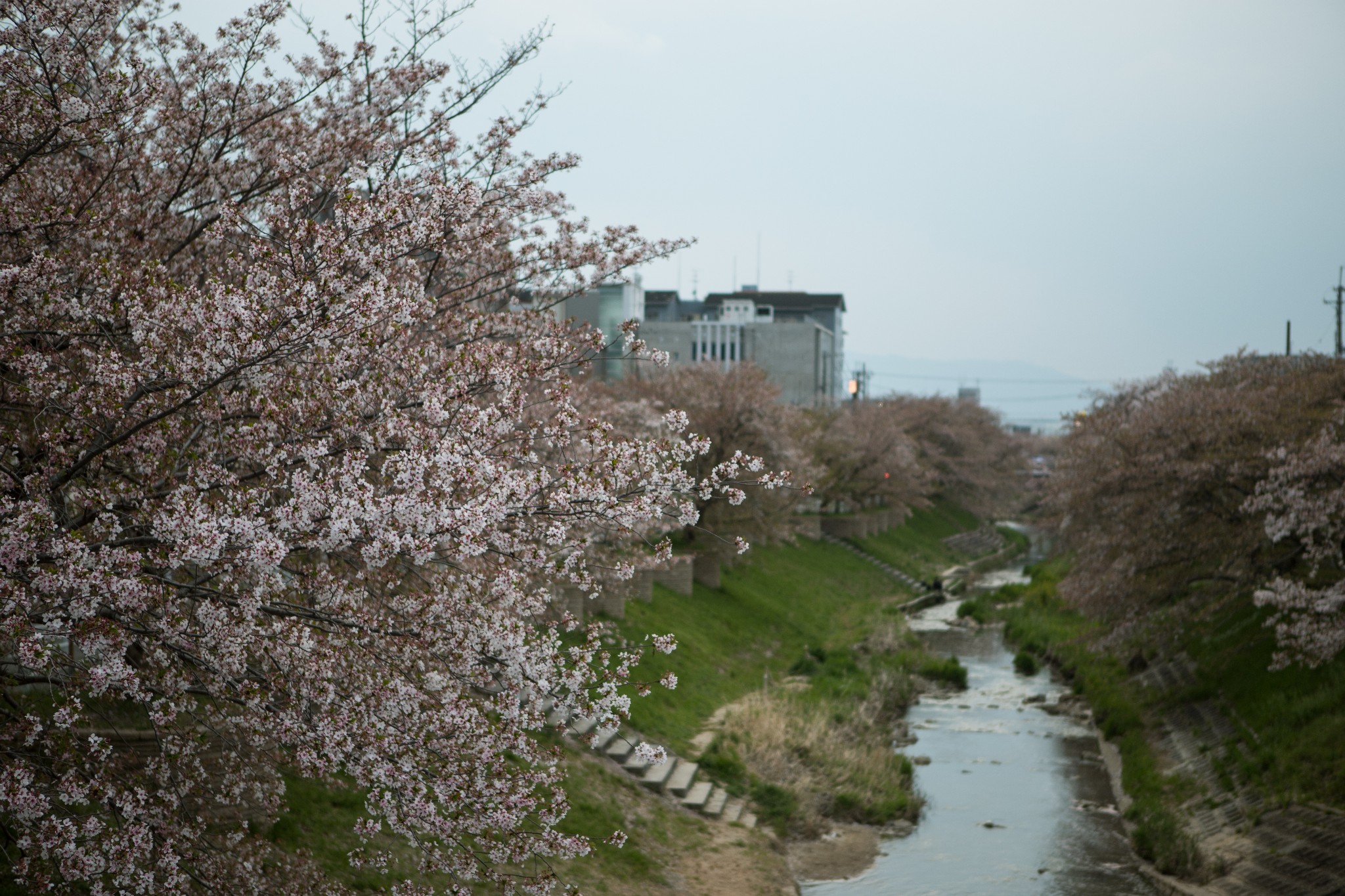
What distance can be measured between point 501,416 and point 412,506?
1.89m

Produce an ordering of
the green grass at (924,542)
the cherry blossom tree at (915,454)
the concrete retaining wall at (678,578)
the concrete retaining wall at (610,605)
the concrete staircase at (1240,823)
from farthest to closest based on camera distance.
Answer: the green grass at (924,542) < the cherry blossom tree at (915,454) < the concrete retaining wall at (678,578) < the concrete retaining wall at (610,605) < the concrete staircase at (1240,823)

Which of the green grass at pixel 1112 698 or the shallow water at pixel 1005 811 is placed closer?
the shallow water at pixel 1005 811

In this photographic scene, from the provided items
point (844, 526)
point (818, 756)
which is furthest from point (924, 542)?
point (818, 756)

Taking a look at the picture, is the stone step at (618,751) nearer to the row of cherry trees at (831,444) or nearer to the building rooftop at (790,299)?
the row of cherry trees at (831,444)

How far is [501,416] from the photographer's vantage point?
8.17 m

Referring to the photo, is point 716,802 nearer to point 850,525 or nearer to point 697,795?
point 697,795

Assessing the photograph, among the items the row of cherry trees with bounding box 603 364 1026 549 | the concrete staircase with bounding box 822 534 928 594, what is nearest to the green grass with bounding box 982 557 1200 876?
the concrete staircase with bounding box 822 534 928 594

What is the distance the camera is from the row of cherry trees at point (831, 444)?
33375 millimetres

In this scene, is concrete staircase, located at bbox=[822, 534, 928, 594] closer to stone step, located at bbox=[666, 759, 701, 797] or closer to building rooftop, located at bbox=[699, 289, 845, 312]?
stone step, located at bbox=[666, 759, 701, 797]

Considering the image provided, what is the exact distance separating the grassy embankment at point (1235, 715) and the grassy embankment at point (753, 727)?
4.58 metres

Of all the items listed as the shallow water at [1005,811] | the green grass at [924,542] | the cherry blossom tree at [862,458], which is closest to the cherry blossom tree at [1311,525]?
the shallow water at [1005,811]

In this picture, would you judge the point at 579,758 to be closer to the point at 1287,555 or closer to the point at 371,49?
the point at 371,49

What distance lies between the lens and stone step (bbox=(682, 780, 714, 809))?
18625 millimetres

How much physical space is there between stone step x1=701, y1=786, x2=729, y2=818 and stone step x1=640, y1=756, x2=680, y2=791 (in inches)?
32.1
